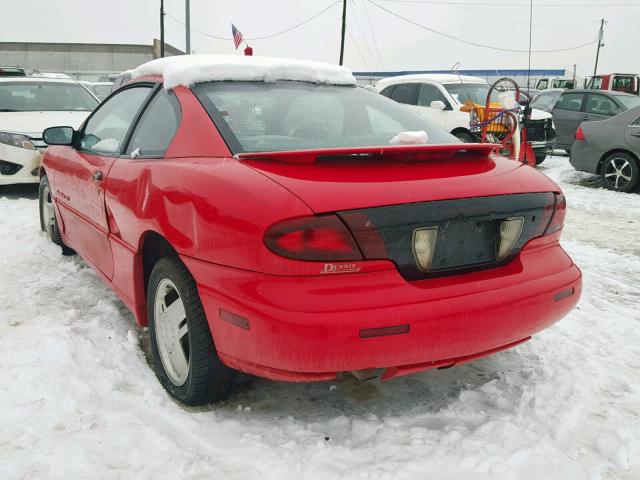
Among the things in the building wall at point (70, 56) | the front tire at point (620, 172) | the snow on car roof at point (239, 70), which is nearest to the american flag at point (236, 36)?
the front tire at point (620, 172)

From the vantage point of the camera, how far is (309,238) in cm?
205

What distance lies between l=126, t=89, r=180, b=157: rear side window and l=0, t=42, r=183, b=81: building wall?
46.3 metres

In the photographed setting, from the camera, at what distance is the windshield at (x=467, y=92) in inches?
449

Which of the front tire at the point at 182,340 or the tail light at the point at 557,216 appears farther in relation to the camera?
the tail light at the point at 557,216

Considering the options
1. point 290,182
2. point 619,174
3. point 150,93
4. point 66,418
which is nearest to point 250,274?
point 290,182

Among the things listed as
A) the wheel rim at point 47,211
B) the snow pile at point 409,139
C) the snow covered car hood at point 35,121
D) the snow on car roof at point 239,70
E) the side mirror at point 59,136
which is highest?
the snow on car roof at point 239,70

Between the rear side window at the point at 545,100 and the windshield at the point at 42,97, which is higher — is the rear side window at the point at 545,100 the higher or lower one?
the higher one

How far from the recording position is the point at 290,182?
2.14 meters

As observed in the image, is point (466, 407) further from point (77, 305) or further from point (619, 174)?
point (619, 174)

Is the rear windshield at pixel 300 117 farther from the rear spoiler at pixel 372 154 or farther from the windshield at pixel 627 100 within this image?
the windshield at pixel 627 100

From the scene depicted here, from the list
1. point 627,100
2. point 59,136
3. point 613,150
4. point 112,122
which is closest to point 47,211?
point 59,136

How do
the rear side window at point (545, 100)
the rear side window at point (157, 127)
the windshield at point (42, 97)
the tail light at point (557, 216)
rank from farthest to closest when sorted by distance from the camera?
the rear side window at point (545, 100) < the windshield at point (42, 97) < the rear side window at point (157, 127) < the tail light at point (557, 216)

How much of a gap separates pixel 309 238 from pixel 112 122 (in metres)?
2.19

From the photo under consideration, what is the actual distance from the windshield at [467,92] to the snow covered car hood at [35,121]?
263 inches
